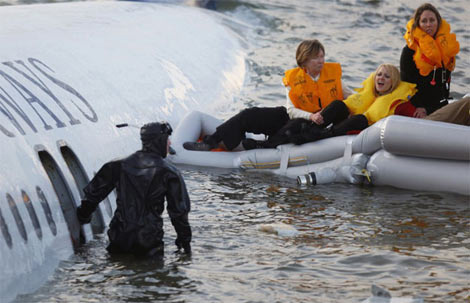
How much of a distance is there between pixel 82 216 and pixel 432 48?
5.19 metres

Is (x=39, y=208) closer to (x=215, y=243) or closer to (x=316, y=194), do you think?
(x=215, y=243)

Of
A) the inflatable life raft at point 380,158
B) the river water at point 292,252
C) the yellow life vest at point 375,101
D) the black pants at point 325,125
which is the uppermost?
the yellow life vest at point 375,101

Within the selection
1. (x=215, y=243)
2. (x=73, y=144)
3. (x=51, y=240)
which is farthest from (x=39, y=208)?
(x=215, y=243)

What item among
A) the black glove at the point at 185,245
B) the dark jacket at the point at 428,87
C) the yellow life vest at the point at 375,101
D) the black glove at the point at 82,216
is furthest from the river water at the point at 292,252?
the dark jacket at the point at 428,87

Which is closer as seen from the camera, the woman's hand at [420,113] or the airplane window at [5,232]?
the airplane window at [5,232]

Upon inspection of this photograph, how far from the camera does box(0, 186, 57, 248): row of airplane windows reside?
5312 millimetres

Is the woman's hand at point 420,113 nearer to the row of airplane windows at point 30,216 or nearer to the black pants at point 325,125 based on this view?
the black pants at point 325,125

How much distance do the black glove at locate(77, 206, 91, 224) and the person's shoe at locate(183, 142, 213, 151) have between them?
4001mm

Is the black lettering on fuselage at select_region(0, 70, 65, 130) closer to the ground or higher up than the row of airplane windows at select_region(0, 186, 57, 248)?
higher up

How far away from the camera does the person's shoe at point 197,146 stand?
1021 cm

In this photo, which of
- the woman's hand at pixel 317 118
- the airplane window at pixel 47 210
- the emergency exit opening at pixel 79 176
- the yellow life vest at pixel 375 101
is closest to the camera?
the airplane window at pixel 47 210

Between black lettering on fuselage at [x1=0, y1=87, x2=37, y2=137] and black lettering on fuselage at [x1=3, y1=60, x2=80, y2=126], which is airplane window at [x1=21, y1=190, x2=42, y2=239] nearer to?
black lettering on fuselage at [x1=0, y1=87, x2=37, y2=137]

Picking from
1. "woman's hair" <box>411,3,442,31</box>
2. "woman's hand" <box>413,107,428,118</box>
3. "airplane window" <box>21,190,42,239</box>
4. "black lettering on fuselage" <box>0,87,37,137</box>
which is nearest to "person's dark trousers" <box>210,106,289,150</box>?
"woman's hand" <box>413,107,428,118</box>

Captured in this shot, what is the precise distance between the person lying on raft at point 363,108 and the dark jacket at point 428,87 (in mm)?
344
